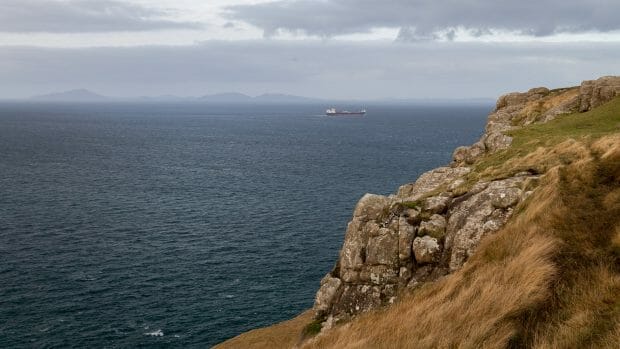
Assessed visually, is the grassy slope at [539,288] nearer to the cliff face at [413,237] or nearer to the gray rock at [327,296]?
the cliff face at [413,237]

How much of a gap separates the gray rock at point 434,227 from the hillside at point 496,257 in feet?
0.16

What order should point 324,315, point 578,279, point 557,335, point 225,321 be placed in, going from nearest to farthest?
point 557,335 < point 578,279 < point 324,315 < point 225,321

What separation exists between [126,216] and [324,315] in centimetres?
6693

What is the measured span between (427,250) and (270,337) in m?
24.8

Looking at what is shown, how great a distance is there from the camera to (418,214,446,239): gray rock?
23.7m

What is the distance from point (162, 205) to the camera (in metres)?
92.7

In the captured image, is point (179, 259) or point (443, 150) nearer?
point (179, 259)

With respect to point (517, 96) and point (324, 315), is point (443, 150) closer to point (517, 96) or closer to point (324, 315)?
point (517, 96)

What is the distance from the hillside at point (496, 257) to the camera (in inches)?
457

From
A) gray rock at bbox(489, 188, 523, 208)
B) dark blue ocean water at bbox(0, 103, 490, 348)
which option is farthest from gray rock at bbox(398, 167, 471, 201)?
dark blue ocean water at bbox(0, 103, 490, 348)

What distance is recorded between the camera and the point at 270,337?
143 feet

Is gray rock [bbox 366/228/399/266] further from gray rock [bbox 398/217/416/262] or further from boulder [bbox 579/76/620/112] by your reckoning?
boulder [bbox 579/76/620/112]

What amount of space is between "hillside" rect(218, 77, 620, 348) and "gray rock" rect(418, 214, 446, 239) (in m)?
0.05

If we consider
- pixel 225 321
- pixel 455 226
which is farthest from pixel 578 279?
pixel 225 321
